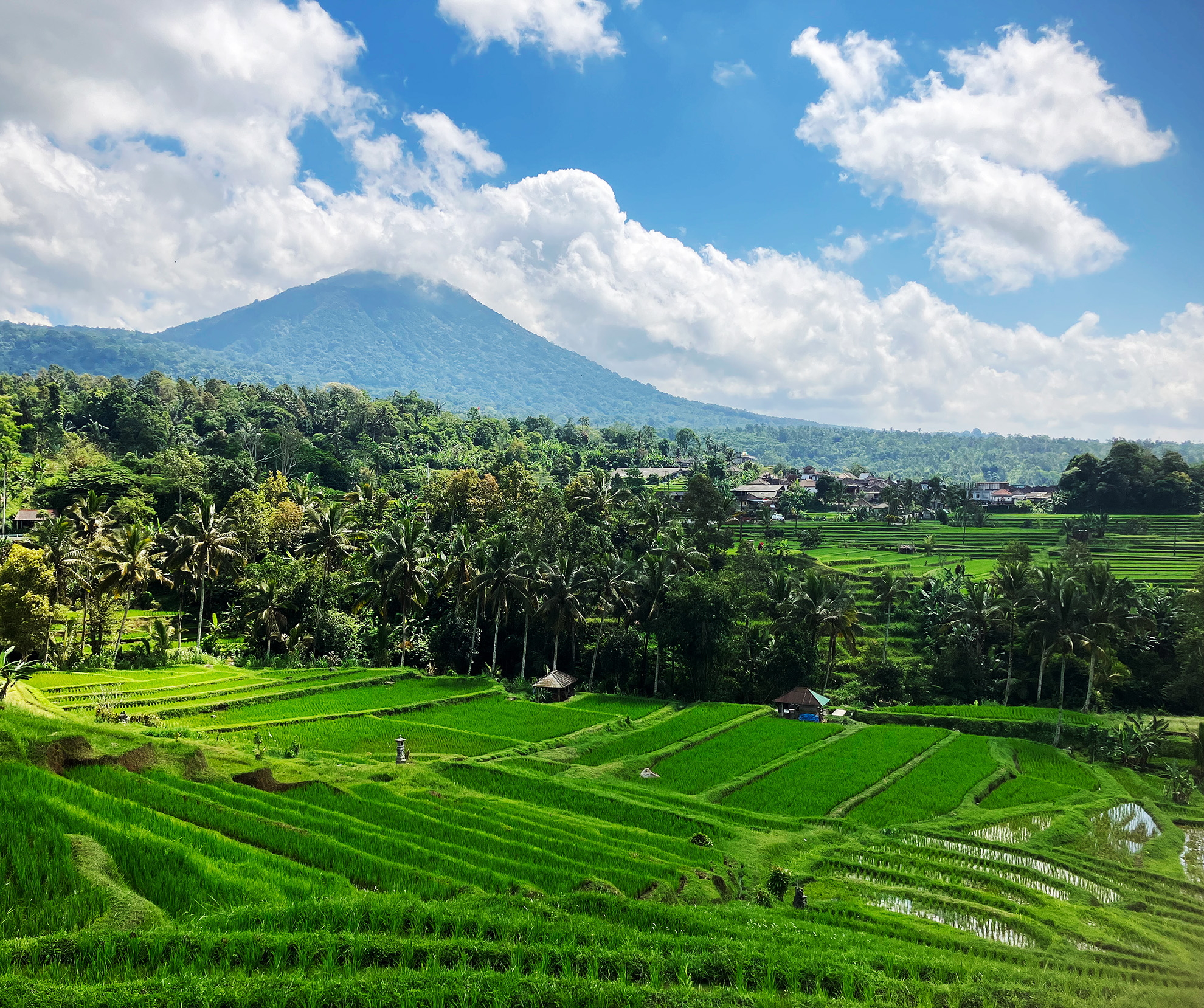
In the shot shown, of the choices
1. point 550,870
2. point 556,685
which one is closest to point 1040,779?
point 556,685

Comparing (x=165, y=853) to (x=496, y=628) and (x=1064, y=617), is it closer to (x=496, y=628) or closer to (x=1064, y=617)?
(x=496, y=628)

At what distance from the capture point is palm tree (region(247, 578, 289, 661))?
1566 inches

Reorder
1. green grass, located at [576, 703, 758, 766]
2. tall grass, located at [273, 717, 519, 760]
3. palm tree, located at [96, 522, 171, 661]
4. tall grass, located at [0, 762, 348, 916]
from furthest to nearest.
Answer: palm tree, located at [96, 522, 171, 661] → green grass, located at [576, 703, 758, 766] → tall grass, located at [273, 717, 519, 760] → tall grass, located at [0, 762, 348, 916]

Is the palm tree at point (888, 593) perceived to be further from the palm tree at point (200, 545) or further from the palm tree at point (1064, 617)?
the palm tree at point (200, 545)

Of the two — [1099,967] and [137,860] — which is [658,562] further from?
[137,860]

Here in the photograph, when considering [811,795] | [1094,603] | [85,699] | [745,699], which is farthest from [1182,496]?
[85,699]

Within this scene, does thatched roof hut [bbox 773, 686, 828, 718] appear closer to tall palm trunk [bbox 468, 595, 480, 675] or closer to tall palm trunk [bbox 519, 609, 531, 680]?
tall palm trunk [bbox 519, 609, 531, 680]

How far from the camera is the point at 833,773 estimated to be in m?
24.5

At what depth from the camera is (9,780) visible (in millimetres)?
10086

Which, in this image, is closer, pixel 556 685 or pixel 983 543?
pixel 556 685

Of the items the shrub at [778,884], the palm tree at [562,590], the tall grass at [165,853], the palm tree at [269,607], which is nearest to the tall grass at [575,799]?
the shrub at [778,884]

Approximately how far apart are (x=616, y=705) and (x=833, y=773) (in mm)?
11962

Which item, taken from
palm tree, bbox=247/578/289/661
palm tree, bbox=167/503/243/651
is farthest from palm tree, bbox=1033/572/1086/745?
palm tree, bbox=167/503/243/651

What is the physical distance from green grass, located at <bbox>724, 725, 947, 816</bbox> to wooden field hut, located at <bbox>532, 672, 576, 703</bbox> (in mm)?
13065
